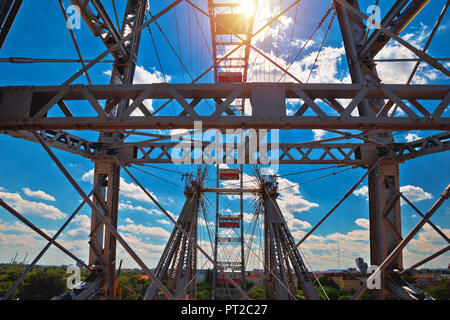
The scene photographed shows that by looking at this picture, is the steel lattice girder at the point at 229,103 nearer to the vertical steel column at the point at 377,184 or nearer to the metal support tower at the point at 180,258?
the vertical steel column at the point at 377,184

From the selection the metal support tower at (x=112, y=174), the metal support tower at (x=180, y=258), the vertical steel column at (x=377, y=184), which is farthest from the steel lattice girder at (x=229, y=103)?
the metal support tower at (x=180, y=258)

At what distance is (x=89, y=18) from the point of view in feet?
25.5

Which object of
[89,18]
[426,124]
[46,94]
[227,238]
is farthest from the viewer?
[227,238]

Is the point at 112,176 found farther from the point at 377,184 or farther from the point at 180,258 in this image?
the point at 377,184

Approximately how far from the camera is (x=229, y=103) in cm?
507

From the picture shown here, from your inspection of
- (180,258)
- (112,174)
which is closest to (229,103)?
(112,174)

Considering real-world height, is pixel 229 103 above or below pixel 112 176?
above

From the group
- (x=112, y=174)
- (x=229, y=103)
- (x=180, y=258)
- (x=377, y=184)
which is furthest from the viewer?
(x=180, y=258)

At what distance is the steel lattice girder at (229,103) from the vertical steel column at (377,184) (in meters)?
3.01

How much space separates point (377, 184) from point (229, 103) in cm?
634
